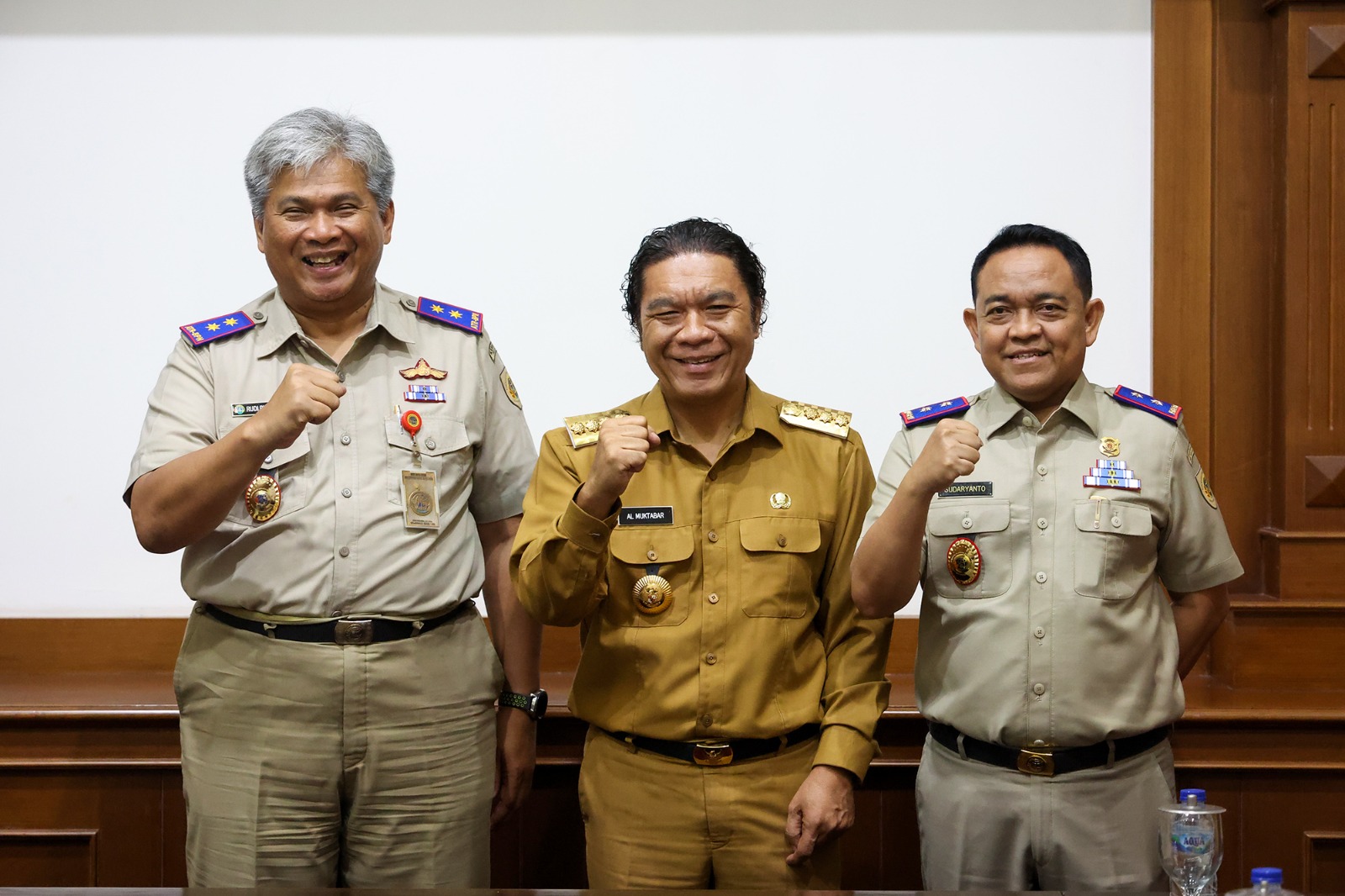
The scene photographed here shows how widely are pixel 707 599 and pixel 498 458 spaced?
0.53 meters

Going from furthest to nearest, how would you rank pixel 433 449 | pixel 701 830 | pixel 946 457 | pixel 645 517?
1. pixel 433 449
2. pixel 645 517
3. pixel 701 830
4. pixel 946 457

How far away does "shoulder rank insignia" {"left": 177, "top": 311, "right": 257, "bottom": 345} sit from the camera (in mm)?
2107

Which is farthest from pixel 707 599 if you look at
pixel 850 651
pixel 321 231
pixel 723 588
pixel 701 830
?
pixel 321 231

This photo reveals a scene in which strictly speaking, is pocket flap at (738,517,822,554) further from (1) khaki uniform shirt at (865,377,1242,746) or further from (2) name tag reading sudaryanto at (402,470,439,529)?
(2) name tag reading sudaryanto at (402,470,439,529)

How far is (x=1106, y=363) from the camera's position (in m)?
2.92

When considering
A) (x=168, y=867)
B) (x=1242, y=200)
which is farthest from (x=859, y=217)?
(x=168, y=867)

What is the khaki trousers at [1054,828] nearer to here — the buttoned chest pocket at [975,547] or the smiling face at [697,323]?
the buttoned chest pocket at [975,547]

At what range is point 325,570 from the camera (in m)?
2.01

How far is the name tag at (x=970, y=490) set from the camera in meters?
2.06

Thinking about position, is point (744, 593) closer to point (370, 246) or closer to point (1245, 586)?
point (370, 246)

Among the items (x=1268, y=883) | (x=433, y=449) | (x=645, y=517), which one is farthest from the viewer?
(x=433, y=449)

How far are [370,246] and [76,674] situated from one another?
5.04ft

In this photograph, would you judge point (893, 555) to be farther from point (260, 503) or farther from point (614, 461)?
point (260, 503)

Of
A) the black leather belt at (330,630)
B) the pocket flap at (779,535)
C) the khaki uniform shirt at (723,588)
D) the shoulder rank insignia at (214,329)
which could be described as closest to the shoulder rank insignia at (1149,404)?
the khaki uniform shirt at (723,588)
